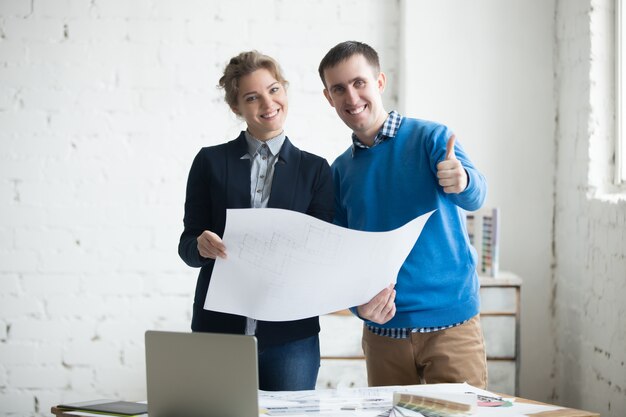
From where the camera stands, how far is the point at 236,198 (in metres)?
1.60

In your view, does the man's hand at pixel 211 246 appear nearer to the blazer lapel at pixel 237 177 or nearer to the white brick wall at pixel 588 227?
the blazer lapel at pixel 237 177

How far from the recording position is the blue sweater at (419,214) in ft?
5.52

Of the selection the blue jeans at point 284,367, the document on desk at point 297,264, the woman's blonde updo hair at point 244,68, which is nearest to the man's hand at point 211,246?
the document on desk at point 297,264

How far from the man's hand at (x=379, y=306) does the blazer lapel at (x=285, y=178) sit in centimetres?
28

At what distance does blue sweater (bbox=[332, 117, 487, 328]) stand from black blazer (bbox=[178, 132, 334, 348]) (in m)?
0.11

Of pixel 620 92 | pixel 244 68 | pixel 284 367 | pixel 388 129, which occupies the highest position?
pixel 620 92

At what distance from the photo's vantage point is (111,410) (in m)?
1.32

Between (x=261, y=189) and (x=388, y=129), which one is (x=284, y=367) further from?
(x=388, y=129)

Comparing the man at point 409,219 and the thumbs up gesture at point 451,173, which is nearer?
the thumbs up gesture at point 451,173

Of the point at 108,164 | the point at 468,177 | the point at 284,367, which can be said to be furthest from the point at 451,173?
the point at 108,164

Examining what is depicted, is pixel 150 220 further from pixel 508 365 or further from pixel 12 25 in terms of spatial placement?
pixel 508 365

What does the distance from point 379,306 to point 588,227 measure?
1.43 metres

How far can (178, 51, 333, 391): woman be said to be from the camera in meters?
1.58

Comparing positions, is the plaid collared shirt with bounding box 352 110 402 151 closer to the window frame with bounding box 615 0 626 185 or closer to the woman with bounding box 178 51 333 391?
the woman with bounding box 178 51 333 391
